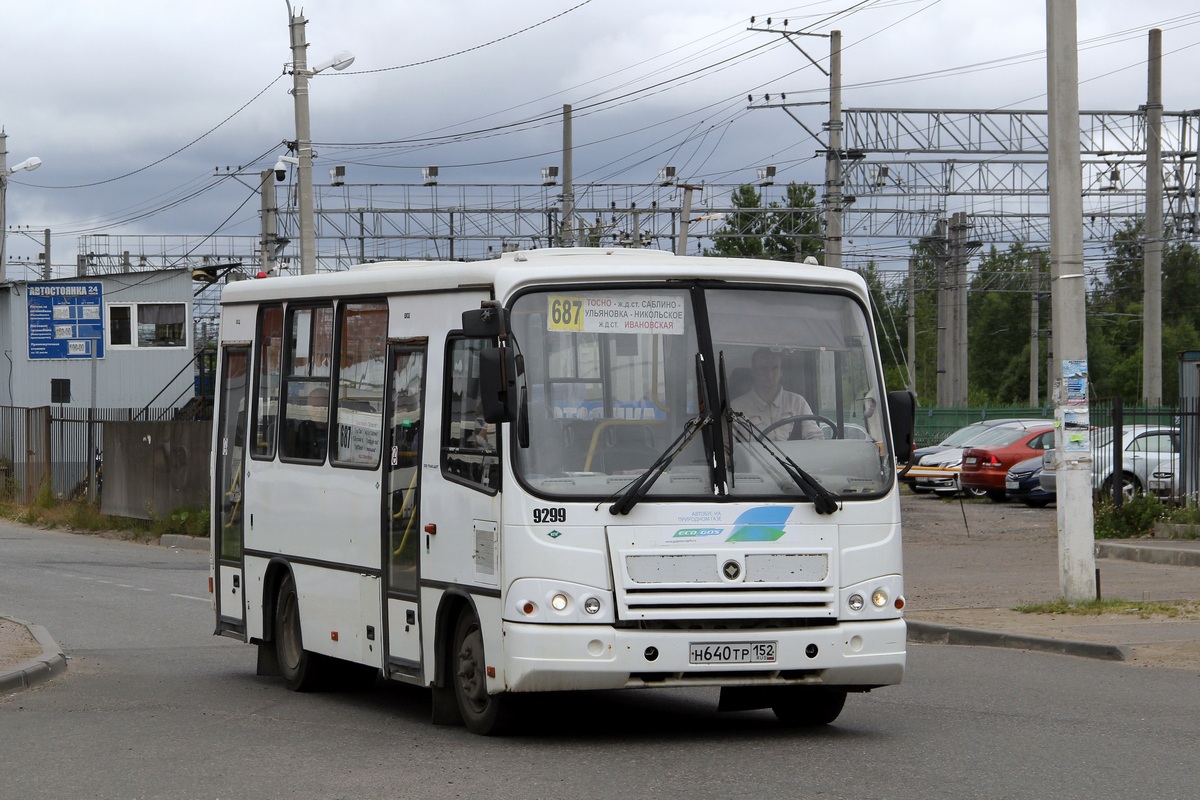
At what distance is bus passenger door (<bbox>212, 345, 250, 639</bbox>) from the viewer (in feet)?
42.2

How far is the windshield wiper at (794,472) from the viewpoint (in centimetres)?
916

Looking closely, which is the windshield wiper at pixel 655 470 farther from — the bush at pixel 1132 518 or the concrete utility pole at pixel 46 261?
the concrete utility pole at pixel 46 261

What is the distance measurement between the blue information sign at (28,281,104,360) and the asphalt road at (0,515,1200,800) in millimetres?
25685

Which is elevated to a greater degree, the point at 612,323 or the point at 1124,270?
the point at 1124,270

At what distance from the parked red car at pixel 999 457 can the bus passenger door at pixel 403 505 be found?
25.7 m

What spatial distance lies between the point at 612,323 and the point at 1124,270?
4078 inches

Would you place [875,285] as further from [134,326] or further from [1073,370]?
[1073,370]

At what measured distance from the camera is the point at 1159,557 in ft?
70.3

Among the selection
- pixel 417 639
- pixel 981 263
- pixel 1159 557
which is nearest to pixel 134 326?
pixel 1159 557

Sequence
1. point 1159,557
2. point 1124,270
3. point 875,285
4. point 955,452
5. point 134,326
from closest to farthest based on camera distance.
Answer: point 1159,557, point 955,452, point 134,326, point 875,285, point 1124,270

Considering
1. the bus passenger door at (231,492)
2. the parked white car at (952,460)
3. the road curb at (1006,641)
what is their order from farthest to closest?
the parked white car at (952,460), the road curb at (1006,641), the bus passenger door at (231,492)

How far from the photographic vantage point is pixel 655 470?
904cm

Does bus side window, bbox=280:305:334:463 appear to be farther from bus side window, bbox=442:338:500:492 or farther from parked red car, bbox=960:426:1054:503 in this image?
parked red car, bbox=960:426:1054:503

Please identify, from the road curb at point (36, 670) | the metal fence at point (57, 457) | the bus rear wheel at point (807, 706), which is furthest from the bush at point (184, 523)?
the bus rear wheel at point (807, 706)
